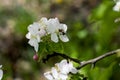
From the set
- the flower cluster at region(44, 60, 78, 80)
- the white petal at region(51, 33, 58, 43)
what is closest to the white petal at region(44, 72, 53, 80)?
the flower cluster at region(44, 60, 78, 80)

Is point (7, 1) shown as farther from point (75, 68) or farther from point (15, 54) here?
point (75, 68)

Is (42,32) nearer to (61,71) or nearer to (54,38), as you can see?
(54,38)

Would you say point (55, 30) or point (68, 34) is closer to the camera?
point (55, 30)

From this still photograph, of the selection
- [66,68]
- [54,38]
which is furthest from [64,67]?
[54,38]

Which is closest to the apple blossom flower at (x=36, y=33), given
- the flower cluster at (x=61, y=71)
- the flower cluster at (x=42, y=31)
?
the flower cluster at (x=42, y=31)

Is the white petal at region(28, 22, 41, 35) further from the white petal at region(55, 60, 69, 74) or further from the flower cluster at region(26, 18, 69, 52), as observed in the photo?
the white petal at region(55, 60, 69, 74)
